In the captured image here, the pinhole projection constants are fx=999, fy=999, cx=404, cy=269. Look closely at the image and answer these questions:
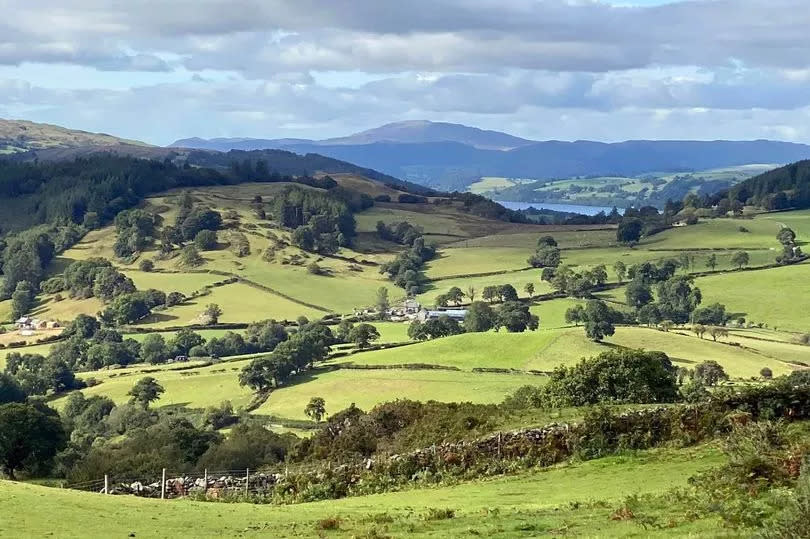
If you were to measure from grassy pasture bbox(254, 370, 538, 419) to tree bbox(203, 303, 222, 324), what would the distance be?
5022 cm

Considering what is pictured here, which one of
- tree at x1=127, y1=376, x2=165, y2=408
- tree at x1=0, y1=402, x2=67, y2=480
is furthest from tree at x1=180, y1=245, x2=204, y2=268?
tree at x1=0, y1=402, x2=67, y2=480

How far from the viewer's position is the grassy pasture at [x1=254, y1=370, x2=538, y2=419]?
8156 cm

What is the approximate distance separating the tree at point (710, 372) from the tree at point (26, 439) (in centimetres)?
5256

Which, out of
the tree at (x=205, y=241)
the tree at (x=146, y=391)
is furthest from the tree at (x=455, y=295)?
the tree at (x=146, y=391)

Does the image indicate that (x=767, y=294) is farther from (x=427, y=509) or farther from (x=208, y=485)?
(x=427, y=509)

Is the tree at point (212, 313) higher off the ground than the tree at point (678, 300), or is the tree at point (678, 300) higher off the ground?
the tree at point (678, 300)

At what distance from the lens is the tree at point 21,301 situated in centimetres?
16525

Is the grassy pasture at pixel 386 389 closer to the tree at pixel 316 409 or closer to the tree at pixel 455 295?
the tree at pixel 316 409

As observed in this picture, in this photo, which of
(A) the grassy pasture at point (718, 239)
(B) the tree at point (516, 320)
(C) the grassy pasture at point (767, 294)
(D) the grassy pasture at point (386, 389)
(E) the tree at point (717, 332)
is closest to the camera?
(D) the grassy pasture at point (386, 389)

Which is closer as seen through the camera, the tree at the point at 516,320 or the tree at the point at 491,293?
the tree at the point at 516,320

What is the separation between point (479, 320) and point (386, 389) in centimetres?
4357

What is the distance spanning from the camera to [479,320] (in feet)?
422

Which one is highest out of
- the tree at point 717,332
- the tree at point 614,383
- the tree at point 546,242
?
the tree at point 614,383

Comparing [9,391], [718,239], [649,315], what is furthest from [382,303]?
[718,239]
